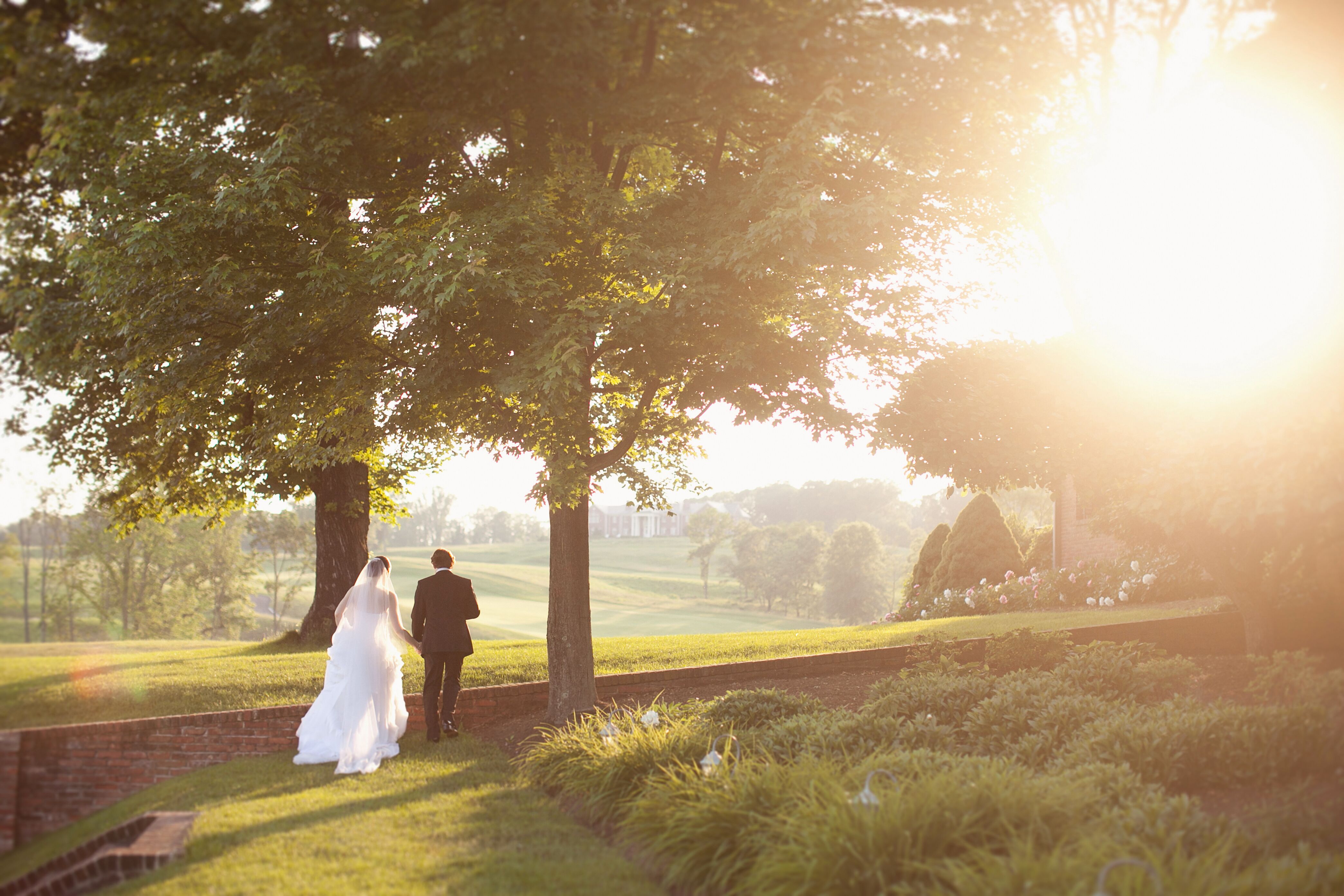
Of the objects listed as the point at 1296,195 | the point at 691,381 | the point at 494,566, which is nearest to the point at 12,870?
the point at 691,381

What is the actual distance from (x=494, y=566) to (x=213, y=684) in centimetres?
7448

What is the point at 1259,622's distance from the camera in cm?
951

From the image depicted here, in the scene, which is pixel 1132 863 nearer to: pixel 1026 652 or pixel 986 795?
pixel 986 795

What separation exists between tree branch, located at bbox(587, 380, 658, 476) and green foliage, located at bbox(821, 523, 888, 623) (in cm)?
6060

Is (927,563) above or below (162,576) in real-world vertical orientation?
above

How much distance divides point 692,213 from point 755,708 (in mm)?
5161

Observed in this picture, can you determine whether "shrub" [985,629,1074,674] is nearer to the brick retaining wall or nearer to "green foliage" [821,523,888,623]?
the brick retaining wall

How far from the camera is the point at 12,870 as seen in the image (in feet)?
23.9

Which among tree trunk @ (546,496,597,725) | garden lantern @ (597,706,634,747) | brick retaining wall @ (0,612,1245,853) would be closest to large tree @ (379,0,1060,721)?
tree trunk @ (546,496,597,725)

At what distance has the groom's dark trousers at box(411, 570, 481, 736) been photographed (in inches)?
370

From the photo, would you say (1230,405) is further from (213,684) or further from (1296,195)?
(213,684)

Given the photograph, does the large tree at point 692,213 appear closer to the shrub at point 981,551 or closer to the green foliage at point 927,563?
the shrub at point 981,551

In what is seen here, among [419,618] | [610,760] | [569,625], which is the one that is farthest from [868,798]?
[419,618]

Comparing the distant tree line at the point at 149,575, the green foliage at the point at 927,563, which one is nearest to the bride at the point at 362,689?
the green foliage at the point at 927,563
